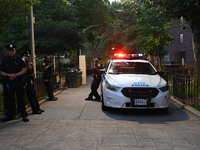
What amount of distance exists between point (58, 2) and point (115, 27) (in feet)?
55.2

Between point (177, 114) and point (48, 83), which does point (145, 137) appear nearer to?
point (177, 114)

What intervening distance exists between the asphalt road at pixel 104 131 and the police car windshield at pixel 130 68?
52.5 inches

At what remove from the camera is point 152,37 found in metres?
22.4

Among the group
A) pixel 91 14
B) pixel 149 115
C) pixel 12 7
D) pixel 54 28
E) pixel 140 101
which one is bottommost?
pixel 149 115

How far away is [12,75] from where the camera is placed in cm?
639

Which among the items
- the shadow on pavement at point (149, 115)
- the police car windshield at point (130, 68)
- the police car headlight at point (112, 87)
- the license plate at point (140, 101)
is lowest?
the shadow on pavement at point (149, 115)

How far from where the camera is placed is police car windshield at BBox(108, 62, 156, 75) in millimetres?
8695

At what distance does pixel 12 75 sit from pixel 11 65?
29 cm

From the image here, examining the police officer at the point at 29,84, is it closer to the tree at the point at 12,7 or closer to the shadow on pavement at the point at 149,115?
the shadow on pavement at the point at 149,115

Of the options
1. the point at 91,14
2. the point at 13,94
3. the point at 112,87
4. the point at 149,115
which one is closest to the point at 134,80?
the point at 112,87

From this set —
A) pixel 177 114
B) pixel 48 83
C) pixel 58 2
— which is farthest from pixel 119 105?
pixel 58 2

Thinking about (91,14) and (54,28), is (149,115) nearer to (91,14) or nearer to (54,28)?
(54,28)

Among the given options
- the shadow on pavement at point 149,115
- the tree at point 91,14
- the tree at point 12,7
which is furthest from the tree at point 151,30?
the shadow on pavement at point 149,115

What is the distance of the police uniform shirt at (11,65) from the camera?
6.52m
